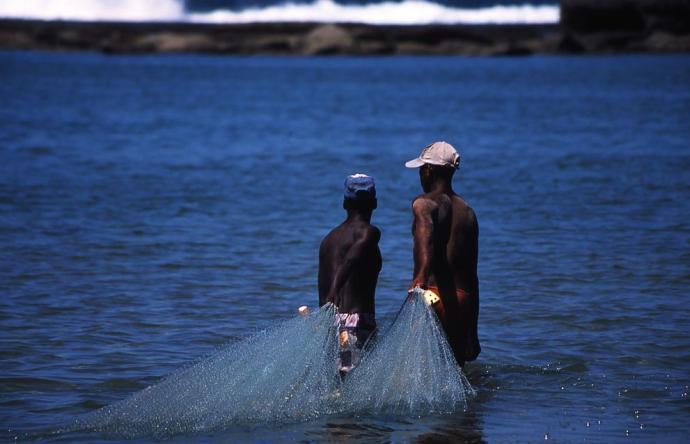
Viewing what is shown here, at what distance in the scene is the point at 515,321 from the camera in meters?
11.4

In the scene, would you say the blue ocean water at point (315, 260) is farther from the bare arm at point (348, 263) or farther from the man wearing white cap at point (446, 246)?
the bare arm at point (348, 263)

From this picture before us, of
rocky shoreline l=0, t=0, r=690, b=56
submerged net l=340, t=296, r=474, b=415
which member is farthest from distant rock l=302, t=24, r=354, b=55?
submerged net l=340, t=296, r=474, b=415

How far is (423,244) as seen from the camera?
753cm

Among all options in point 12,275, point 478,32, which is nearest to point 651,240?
point 12,275

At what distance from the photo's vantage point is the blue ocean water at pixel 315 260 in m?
8.63

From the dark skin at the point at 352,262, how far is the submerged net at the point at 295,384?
7.8 inches

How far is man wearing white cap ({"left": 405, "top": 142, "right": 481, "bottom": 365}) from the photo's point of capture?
7.57m

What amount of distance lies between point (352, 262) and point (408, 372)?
0.84 metres

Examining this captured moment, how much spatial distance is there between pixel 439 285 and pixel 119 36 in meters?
168

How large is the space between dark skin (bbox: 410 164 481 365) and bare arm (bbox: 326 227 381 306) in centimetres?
29

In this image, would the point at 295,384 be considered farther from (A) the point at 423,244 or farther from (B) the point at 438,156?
(B) the point at 438,156

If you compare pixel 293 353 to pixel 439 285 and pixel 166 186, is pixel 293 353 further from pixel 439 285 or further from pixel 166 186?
pixel 166 186

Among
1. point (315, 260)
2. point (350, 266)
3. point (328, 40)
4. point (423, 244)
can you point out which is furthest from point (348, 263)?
point (328, 40)

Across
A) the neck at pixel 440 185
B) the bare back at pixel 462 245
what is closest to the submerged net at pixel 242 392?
the bare back at pixel 462 245
